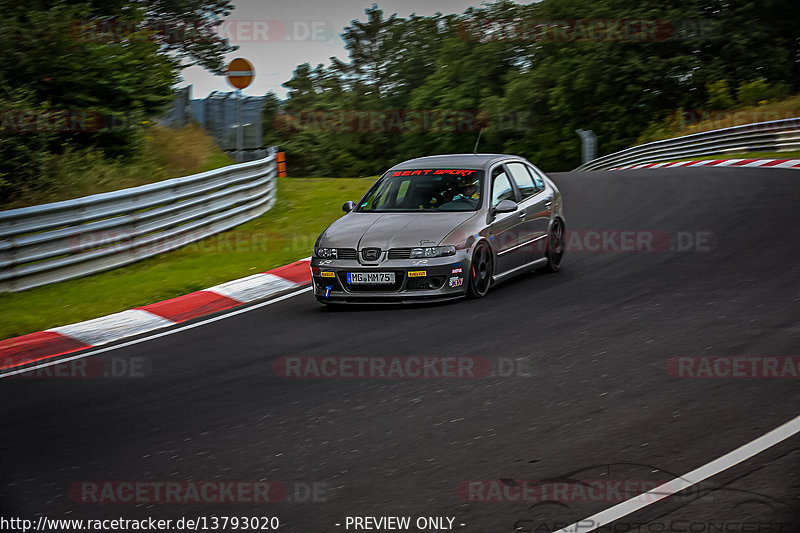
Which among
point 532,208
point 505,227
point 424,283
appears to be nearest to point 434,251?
point 424,283

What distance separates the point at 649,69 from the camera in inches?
2004

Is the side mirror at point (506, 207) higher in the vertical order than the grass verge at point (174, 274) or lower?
higher

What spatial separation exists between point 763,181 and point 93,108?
41.7 feet

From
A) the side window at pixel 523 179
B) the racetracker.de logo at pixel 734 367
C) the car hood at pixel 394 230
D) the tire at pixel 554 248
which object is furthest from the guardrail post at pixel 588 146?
the racetracker.de logo at pixel 734 367

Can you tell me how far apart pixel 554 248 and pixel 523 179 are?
90cm

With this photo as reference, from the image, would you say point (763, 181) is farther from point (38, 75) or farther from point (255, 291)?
point (38, 75)

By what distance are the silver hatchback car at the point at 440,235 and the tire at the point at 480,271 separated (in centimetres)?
1

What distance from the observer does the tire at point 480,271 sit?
9594 mm

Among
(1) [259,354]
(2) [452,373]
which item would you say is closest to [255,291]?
(1) [259,354]

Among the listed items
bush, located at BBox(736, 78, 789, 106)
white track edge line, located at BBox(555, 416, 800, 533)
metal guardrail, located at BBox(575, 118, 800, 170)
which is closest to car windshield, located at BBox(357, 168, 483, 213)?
white track edge line, located at BBox(555, 416, 800, 533)

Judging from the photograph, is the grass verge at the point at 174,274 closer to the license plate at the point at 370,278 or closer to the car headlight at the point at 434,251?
the license plate at the point at 370,278

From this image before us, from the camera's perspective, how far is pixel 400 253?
945cm

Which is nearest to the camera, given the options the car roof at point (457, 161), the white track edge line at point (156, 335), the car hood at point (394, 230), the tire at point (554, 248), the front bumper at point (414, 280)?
the white track edge line at point (156, 335)

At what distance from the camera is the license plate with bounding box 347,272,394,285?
→ 9.42m
